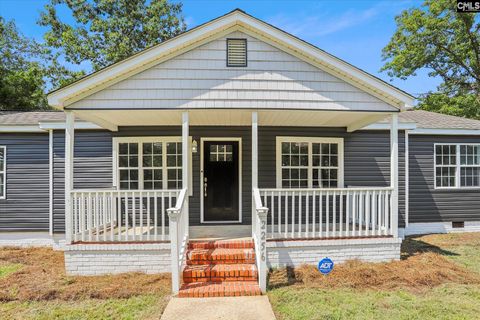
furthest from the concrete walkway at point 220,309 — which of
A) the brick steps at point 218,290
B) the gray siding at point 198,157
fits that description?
the gray siding at point 198,157

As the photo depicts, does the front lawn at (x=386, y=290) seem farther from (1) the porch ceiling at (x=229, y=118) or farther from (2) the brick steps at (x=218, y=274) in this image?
(1) the porch ceiling at (x=229, y=118)

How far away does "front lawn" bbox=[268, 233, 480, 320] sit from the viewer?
3762mm

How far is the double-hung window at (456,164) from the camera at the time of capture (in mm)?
8148

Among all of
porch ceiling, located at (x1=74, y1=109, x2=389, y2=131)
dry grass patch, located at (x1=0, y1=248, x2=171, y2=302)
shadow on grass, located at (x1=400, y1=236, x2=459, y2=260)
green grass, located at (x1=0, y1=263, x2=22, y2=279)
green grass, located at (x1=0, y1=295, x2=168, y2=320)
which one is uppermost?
porch ceiling, located at (x1=74, y1=109, x2=389, y2=131)

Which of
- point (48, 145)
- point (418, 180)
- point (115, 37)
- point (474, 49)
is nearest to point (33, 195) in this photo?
point (48, 145)

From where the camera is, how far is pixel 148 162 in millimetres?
7066

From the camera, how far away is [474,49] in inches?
677

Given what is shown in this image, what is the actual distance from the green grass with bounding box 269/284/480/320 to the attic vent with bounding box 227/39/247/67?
405cm

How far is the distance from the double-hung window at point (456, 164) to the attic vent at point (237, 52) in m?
6.41

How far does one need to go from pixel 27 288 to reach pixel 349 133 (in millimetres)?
7521

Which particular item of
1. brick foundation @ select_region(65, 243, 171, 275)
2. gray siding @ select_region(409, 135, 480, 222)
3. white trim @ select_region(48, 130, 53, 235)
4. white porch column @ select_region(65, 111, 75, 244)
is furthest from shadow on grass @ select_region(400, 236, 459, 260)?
white trim @ select_region(48, 130, 53, 235)

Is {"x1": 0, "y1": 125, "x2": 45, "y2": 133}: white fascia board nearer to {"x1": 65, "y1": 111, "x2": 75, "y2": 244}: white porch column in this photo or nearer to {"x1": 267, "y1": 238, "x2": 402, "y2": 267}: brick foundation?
{"x1": 65, "y1": 111, "x2": 75, "y2": 244}: white porch column

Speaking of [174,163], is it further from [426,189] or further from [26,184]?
[426,189]

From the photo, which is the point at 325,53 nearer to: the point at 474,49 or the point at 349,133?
the point at 349,133
